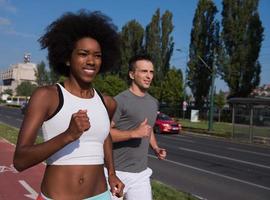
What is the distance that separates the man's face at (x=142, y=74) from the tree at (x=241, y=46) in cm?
4410

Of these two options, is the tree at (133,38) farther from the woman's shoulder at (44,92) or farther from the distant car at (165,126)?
the woman's shoulder at (44,92)

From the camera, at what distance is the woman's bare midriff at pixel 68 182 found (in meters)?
2.83

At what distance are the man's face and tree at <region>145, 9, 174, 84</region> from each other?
178 ft

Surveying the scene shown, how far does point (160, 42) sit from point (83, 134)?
191 feet

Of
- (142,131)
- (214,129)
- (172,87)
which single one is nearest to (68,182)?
(142,131)

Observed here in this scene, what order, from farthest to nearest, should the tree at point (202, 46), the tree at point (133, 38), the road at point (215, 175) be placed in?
1. the tree at point (133, 38)
2. the tree at point (202, 46)
3. the road at point (215, 175)

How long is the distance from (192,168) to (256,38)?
1463 inches

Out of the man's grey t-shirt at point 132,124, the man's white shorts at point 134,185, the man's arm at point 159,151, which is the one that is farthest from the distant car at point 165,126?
the man's white shorts at point 134,185

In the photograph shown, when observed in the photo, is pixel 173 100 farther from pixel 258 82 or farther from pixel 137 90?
pixel 137 90

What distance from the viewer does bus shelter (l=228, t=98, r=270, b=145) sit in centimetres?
2978

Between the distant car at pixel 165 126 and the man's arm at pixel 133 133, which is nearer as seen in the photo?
the man's arm at pixel 133 133

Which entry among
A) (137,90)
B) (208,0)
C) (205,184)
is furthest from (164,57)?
(137,90)

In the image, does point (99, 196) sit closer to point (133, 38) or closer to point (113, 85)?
point (113, 85)

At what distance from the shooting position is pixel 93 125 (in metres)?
2.90
